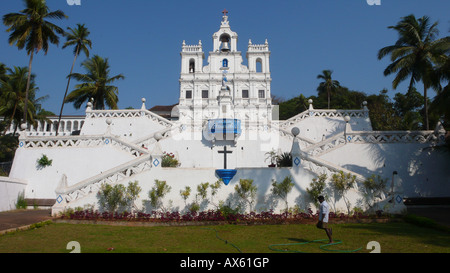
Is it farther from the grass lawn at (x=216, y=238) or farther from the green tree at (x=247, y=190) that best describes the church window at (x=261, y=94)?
the grass lawn at (x=216, y=238)

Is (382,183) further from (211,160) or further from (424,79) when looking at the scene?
(424,79)

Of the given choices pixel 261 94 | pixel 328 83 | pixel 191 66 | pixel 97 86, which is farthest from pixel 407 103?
pixel 97 86

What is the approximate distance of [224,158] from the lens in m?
13.8

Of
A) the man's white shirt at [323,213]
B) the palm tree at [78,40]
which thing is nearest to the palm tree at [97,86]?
the palm tree at [78,40]

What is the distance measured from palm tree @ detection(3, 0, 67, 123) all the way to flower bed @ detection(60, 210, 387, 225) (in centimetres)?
1521

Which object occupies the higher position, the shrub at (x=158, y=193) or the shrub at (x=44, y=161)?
the shrub at (x=44, y=161)

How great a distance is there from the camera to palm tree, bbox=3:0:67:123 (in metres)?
23.4

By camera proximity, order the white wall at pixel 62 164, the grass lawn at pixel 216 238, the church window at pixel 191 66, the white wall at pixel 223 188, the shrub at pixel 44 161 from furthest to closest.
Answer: the church window at pixel 191 66
the shrub at pixel 44 161
the white wall at pixel 62 164
the white wall at pixel 223 188
the grass lawn at pixel 216 238

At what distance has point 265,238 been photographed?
909 centimetres

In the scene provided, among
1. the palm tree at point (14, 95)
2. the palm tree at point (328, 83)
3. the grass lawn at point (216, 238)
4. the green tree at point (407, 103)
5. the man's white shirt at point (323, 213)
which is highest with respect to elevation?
the palm tree at point (328, 83)

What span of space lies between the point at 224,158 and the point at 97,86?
2795cm

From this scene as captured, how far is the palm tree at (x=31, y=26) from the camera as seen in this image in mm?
23406

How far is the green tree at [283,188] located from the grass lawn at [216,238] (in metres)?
1.59
